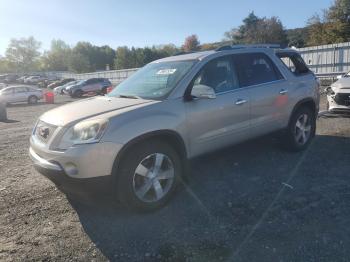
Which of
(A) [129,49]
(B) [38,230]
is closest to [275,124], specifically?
(B) [38,230]

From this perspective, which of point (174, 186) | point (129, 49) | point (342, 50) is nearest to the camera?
point (174, 186)

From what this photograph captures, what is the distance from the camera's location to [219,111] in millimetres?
4672

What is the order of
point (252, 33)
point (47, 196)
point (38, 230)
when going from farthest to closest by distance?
point (252, 33) < point (47, 196) < point (38, 230)

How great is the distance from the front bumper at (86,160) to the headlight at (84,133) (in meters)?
0.07

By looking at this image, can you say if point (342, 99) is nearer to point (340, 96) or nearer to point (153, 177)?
point (340, 96)

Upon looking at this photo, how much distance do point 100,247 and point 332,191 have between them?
2923mm

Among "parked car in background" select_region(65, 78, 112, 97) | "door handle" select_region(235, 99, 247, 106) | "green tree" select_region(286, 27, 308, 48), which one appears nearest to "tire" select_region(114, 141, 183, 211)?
"door handle" select_region(235, 99, 247, 106)

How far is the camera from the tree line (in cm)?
3991

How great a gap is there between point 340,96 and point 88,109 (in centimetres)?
695

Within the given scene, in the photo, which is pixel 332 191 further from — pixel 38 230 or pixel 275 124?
pixel 38 230

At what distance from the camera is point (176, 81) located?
4461 millimetres

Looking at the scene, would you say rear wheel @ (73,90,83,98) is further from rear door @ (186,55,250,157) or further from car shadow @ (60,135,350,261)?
rear door @ (186,55,250,157)

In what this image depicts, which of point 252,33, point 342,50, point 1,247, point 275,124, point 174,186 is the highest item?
point 252,33

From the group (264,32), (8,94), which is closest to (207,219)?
(8,94)
